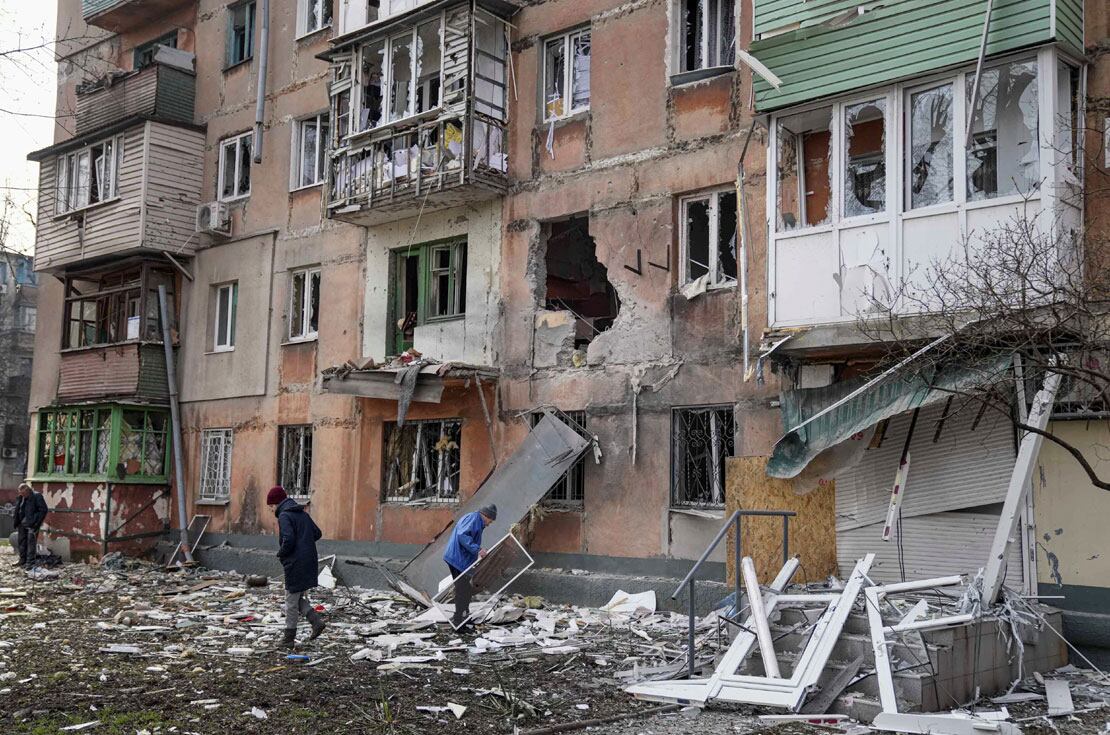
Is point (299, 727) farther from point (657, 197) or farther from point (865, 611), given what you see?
point (657, 197)

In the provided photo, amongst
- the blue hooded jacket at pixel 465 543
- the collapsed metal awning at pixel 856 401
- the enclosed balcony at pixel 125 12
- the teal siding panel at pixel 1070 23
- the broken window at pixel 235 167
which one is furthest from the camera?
the enclosed balcony at pixel 125 12

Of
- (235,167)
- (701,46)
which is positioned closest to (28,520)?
(235,167)

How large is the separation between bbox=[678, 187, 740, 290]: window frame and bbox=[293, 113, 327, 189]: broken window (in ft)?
28.6

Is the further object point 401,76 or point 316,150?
point 316,150

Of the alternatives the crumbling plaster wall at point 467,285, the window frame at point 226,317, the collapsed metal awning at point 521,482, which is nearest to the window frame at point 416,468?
the crumbling plaster wall at point 467,285

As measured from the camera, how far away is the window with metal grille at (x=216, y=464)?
858 inches

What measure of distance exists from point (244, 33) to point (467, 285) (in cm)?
938

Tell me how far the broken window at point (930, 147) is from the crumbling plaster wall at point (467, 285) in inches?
278


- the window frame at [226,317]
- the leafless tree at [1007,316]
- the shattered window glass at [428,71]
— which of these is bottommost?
the leafless tree at [1007,316]

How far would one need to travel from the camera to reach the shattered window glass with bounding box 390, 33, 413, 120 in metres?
18.0

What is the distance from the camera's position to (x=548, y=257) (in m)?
18.5

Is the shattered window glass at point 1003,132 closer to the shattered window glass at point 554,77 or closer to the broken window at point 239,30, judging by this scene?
the shattered window glass at point 554,77

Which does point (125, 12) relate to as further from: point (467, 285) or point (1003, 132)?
point (1003, 132)

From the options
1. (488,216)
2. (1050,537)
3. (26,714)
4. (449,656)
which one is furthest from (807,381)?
(26,714)
